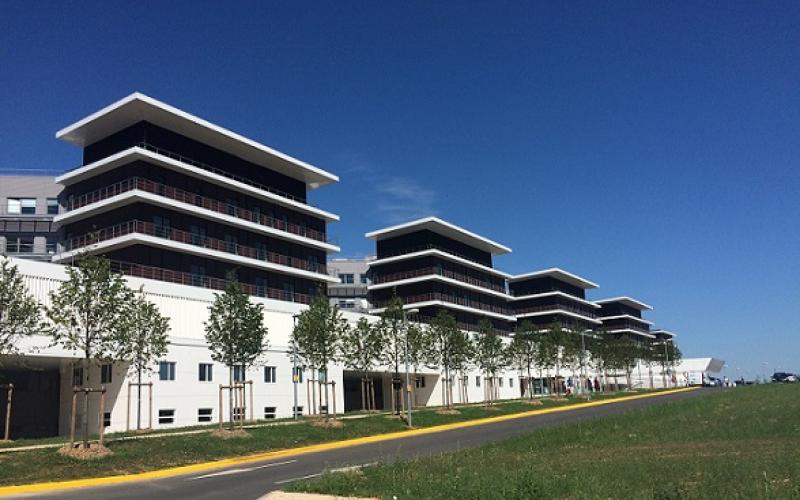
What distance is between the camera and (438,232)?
93312mm

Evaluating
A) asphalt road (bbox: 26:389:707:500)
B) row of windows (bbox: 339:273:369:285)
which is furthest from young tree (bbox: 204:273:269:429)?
row of windows (bbox: 339:273:369:285)

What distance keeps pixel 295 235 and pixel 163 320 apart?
27882mm

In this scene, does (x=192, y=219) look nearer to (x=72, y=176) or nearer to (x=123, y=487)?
(x=72, y=176)

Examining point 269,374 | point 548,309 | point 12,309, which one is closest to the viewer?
point 12,309

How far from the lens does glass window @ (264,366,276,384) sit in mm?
50975

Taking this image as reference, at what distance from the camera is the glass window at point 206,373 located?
4544 cm

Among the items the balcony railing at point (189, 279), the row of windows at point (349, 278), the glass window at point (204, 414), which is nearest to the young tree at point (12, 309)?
the balcony railing at point (189, 279)

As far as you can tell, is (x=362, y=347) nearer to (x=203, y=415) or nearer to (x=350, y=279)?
(x=203, y=415)

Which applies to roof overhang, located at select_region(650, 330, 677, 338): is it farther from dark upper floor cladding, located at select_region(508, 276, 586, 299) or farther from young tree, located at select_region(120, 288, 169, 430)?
young tree, located at select_region(120, 288, 169, 430)

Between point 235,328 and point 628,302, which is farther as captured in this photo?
point 628,302

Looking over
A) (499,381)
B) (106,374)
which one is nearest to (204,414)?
(106,374)

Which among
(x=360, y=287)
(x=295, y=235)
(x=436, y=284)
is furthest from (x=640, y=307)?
(x=295, y=235)

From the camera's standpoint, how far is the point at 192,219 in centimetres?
5644

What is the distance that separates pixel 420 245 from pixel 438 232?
11.2 ft
